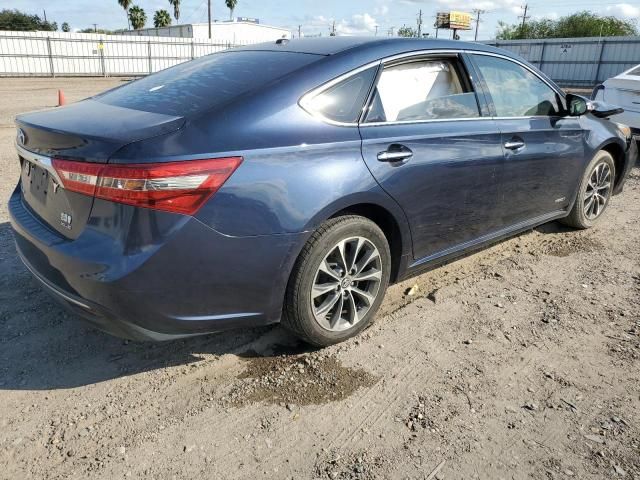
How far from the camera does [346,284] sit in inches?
124

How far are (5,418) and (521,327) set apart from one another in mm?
2962

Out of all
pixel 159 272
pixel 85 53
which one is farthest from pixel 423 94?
pixel 85 53

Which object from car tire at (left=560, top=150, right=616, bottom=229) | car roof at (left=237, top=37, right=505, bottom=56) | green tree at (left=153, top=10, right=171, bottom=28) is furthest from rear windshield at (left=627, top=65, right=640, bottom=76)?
green tree at (left=153, top=10, right=171, bottom=28)

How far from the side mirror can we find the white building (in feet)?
179

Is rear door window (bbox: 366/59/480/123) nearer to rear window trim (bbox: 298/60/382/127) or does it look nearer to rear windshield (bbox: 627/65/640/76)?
rear window trim (bbox: 298/60/382/127)

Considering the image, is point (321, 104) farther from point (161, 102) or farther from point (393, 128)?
point (161, 102)

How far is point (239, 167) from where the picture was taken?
2525mm

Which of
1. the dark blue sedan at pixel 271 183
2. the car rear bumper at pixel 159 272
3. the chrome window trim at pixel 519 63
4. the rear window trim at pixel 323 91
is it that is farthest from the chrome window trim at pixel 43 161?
the chrome window trim at pixel 519 63

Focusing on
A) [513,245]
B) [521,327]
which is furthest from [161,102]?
[513,245]

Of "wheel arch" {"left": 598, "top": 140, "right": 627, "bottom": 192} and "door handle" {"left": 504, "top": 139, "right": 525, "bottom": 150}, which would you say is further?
"wheel arch" {"left": 598, "top": 140, "right": 627, "bottom": 192}

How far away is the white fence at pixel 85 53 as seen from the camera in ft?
99.0

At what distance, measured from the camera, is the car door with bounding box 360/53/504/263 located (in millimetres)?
3145

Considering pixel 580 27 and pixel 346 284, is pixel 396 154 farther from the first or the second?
pixel 580 27

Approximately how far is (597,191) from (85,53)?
3404 cm
